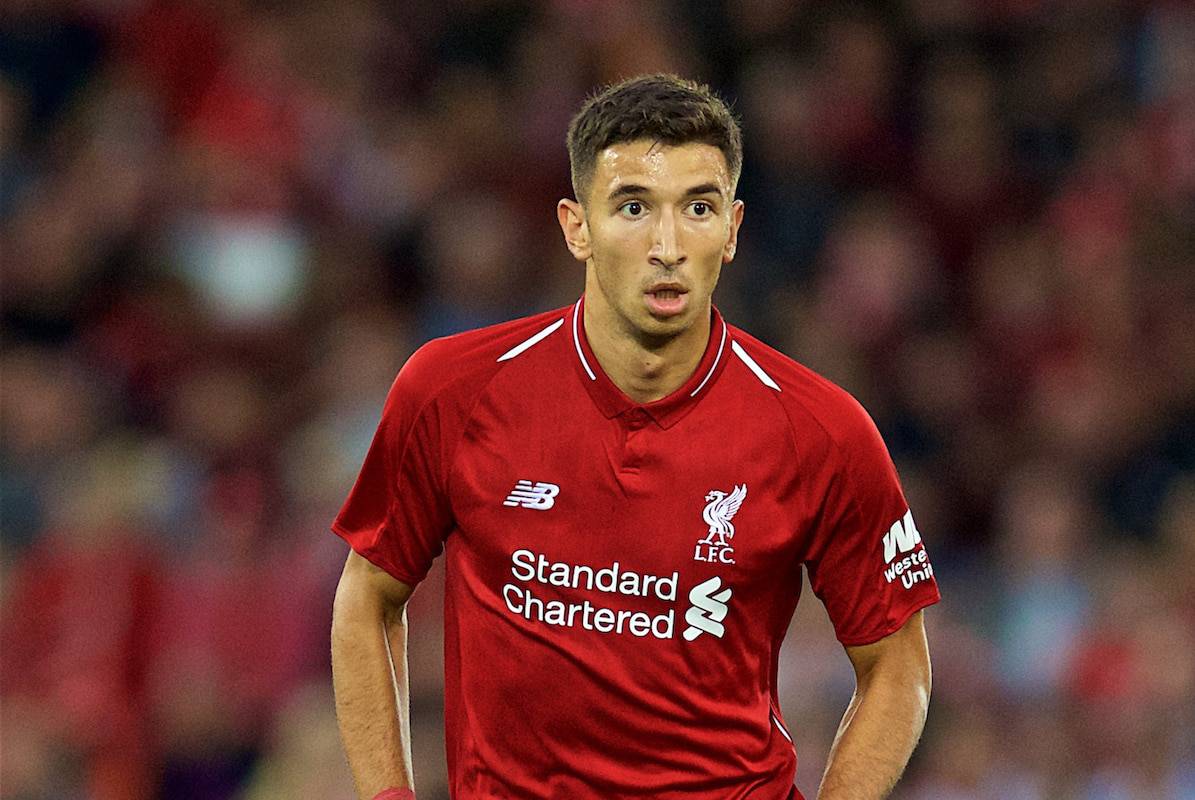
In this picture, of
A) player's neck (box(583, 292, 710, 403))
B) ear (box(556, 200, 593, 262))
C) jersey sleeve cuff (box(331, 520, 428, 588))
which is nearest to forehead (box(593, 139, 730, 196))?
ear (box(556, 200, 593, 262))

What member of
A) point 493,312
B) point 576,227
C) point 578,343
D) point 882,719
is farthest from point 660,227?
point 493,312

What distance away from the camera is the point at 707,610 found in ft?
12.7

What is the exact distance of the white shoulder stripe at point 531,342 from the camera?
4.04 metres

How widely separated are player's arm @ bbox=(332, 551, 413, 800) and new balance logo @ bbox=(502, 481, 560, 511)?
0.35 metres

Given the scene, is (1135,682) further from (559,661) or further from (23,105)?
(23,105)

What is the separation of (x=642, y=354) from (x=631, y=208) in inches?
12.7

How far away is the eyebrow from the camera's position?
12.4 ft

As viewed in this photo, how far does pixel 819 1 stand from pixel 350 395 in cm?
328

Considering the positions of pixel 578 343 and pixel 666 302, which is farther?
pixel 578 343

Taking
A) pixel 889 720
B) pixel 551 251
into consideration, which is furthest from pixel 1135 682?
pixel 889 720

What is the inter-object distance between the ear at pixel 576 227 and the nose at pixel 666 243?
0.64 feet

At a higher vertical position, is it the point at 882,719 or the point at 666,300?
the point at 666,300

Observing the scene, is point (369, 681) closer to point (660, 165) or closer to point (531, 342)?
point (531, 342)

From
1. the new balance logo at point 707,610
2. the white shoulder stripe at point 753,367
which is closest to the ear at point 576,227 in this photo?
the white shoulder stripe at point 753,367
